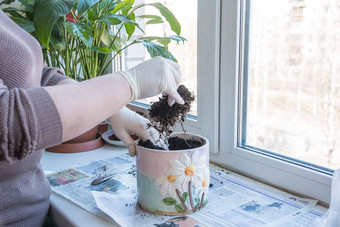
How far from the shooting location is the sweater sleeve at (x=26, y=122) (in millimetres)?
464

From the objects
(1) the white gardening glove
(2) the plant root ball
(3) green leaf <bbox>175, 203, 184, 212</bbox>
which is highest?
(2) the plant root ball

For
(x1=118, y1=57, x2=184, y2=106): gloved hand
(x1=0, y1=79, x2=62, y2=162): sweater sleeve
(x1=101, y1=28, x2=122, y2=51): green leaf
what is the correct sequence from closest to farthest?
(x1=0, y1=79, x2=62, y2=162): sweater sleeve → (x1=118, y1=57, x2=184, y2=106): gloved hand → (x1=101, y1=28, x2=122, y2=51): green leaf

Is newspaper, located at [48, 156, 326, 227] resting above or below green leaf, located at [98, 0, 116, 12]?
below

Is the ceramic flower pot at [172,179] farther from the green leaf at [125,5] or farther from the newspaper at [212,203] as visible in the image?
the green leaf at [125,5]

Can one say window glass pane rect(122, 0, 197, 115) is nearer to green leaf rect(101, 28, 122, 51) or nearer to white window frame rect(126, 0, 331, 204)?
white window frame rect(126, 0, 331, 204)

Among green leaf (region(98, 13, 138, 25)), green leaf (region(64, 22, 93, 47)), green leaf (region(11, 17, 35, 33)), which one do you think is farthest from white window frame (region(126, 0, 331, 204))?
green leaf (region(11, 17, 35, 33))

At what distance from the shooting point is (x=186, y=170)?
69 centimetres

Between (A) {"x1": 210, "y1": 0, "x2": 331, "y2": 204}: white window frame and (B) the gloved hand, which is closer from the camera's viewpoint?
(B) the gloved hand

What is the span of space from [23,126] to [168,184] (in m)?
0.32

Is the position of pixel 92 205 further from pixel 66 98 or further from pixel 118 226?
pixel 66 98

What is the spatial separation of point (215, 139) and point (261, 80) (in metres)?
0.22

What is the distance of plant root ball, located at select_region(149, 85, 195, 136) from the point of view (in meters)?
0.74

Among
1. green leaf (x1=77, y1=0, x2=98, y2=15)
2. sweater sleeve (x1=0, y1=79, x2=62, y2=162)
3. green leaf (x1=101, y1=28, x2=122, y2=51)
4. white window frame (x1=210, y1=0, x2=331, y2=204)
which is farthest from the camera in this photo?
green leaf (x1=101, y1=28, x2=122, y2=51)

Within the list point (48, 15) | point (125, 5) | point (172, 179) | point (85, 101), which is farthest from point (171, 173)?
point (125, 5)
